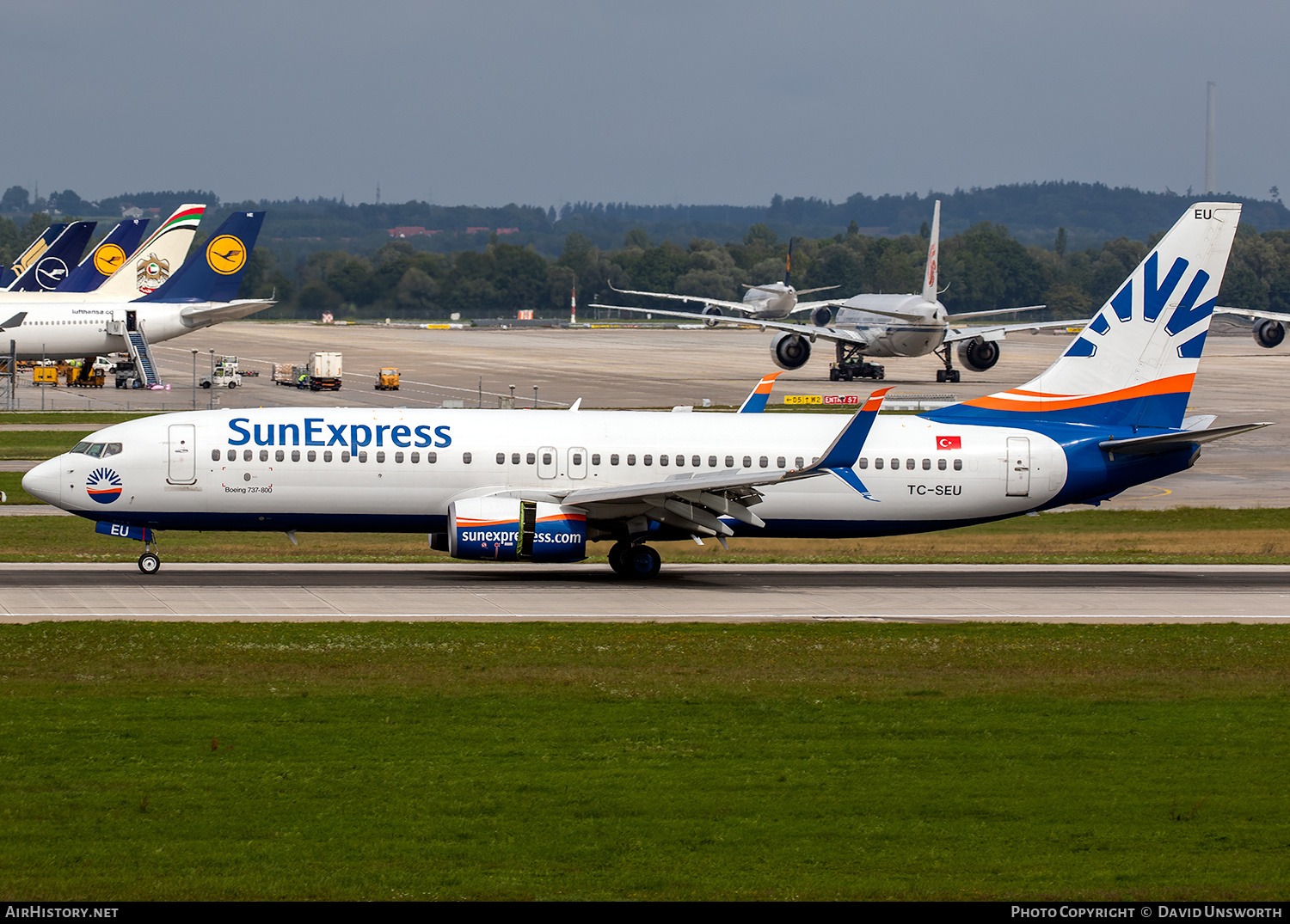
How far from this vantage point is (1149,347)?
39062 mm

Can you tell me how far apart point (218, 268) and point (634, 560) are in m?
78.4

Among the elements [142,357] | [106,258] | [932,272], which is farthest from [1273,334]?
[106,258]

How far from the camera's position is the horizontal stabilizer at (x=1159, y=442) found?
3700cm

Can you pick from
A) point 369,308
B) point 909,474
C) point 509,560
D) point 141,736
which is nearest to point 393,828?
point 141,736

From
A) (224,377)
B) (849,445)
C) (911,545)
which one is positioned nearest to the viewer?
(849,445)

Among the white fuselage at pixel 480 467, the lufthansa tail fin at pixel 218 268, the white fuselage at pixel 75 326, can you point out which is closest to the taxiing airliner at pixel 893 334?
the lufthansa tail fin at pixel 218 268

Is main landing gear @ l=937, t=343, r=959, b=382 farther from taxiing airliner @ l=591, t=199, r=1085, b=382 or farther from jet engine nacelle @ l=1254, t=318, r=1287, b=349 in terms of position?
jet engine nacelle @ l=1254, t=318, r=1287, b=349

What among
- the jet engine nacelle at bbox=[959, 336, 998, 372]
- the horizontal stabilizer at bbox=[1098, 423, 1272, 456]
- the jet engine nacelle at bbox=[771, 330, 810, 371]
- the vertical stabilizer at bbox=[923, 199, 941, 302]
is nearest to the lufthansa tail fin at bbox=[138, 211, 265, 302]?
the jet engine nacelle at bbox=[771, 330, 810, 371]

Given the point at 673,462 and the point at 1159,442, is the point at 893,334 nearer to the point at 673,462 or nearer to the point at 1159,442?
the point at 1159,442

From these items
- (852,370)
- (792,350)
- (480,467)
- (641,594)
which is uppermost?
(792,350)

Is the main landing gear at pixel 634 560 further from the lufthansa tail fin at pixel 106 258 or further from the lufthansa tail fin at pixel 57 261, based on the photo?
the lufthansa tail fin at pixel 57 261

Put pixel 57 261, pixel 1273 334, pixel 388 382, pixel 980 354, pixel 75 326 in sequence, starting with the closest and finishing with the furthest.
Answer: pixel 388 382
pixel 75 326
pixel 980 354
pixel 57 261
pixel 1273 334

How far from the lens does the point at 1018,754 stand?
1927 cm

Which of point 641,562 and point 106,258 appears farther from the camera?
point 106,258
